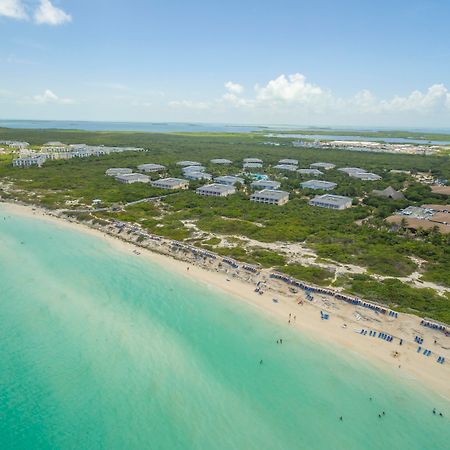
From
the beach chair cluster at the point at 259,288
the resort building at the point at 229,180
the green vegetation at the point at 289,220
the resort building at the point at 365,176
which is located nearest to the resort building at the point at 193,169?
the green vegetation at the point at 289,220

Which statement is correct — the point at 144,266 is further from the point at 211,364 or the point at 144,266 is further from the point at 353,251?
the point at 353,251

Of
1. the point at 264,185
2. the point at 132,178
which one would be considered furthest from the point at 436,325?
the point at 132,178

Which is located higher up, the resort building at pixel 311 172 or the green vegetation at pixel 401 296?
the resort building at pixel 311 172

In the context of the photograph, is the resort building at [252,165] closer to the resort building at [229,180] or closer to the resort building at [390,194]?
the resort building at [229,180]

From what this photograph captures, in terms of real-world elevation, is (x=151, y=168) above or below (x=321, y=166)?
above

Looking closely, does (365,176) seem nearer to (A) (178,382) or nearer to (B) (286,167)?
(B) (286,167)

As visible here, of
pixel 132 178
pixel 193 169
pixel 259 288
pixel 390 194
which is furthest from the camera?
pixel 193 169
